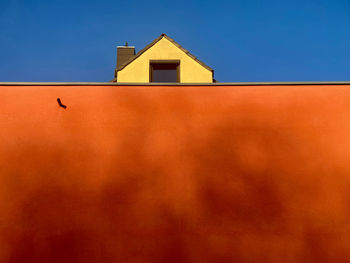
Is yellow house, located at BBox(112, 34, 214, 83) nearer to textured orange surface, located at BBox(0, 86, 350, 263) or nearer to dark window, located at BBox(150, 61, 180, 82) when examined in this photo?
dark window, located at BBox(150, 61, 180, 82)

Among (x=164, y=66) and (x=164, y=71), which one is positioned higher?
(x=164, y=66)

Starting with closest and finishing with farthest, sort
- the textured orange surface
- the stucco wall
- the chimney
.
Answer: the textured orange surface
the stucco wall
the chimney

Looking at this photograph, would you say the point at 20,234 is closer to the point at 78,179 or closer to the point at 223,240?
the point at 78,179

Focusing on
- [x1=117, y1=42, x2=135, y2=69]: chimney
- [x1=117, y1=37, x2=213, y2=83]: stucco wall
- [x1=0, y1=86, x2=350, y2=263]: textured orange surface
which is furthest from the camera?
[x1=117, y1=42, x2=135, y2=69]: chimney

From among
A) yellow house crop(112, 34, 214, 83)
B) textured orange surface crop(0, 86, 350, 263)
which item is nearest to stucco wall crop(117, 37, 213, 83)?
yellow house crop(112, 34, 214, 83)

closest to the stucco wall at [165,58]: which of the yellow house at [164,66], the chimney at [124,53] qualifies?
the yellow house at [164,66]

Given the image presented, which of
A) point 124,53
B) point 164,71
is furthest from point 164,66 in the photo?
point 124,53

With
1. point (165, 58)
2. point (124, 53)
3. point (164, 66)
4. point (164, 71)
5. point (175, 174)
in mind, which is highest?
point (124, 53)

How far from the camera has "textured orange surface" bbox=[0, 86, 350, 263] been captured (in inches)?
127

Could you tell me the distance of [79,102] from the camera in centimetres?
383

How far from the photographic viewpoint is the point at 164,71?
293 inches

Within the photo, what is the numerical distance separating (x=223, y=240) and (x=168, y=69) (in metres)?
5.51

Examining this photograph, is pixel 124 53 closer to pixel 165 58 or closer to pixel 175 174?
pixel 165 58

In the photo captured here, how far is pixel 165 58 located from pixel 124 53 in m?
2.44
